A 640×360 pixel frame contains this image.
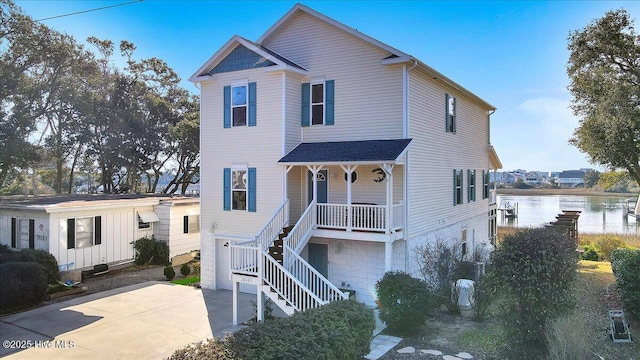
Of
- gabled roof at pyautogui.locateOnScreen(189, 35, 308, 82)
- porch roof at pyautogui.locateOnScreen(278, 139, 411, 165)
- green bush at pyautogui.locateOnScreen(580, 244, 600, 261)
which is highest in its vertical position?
gabled roof at pyautogui.locateOnScreen(189, 35, 308, 82)

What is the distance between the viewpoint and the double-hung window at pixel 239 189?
46.9ft

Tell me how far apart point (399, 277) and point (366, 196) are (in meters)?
3.63

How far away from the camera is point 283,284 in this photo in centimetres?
1076

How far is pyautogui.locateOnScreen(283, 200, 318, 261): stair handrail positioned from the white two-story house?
0.10ft

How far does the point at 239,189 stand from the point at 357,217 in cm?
457

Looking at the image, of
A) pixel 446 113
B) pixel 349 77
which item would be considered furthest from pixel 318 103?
pixel 446 113

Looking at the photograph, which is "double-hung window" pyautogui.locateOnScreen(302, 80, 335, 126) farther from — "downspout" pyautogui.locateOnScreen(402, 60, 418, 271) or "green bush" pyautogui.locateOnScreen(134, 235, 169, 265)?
"green bush" pyautogui.locateOnScreen(134, 235, 169, 265)

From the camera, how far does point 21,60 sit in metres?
23.4

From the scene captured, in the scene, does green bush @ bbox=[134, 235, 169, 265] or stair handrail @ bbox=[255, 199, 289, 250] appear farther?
green bush @ bbox=[134, 235, 169, 265]

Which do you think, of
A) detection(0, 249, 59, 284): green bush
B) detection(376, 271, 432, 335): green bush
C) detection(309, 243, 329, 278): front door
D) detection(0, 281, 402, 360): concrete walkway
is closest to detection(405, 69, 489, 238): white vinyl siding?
detection(309, 243, 329, 278): front door

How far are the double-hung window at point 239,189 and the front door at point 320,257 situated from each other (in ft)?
7.94


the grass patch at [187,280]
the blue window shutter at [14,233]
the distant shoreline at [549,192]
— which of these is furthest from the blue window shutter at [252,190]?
the distant shoreline at [549,192]

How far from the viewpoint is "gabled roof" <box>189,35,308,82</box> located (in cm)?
1348

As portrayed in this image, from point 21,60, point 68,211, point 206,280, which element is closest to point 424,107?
point 206,280
